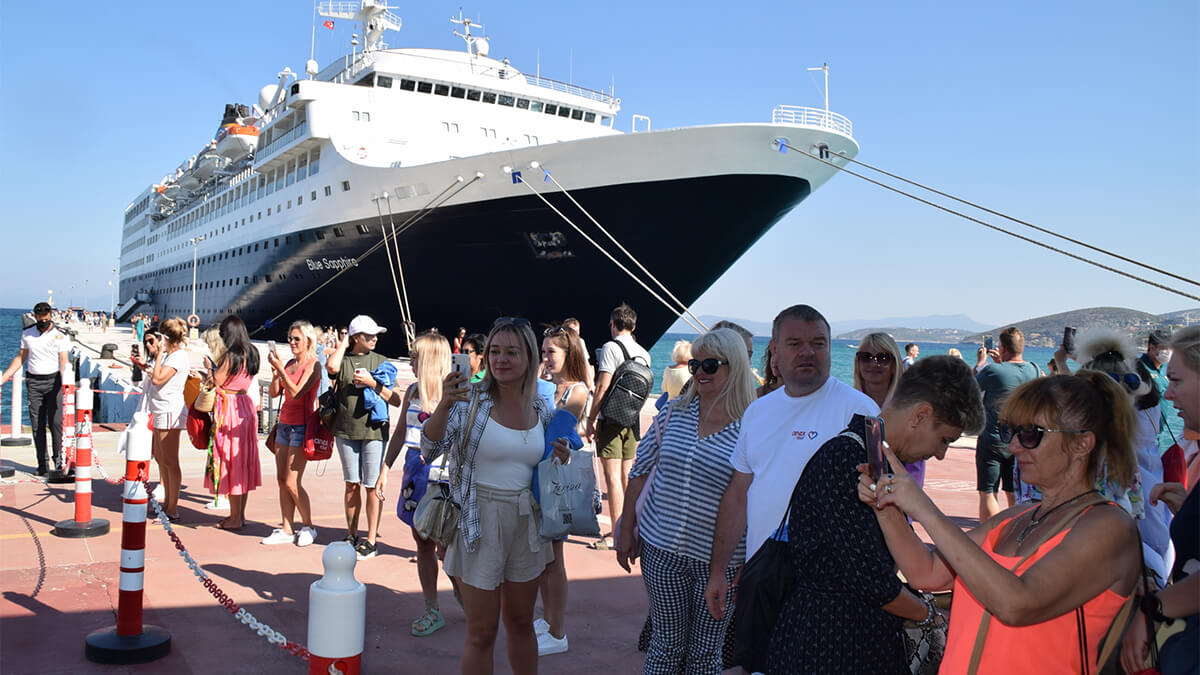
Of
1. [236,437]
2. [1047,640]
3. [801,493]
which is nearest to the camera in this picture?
[1047,640]

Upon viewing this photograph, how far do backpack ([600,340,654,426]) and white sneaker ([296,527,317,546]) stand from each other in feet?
7.47

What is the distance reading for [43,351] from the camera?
7535 millimetres

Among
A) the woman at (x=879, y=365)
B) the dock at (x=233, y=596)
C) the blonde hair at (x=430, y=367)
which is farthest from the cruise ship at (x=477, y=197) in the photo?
the woman at (x=879, y=365)

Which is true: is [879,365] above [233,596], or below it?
above

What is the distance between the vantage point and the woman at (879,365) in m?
3.64

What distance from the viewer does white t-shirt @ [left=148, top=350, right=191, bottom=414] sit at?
249 inches

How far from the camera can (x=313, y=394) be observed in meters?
5.68

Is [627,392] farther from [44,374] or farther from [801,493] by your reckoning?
[44,374]

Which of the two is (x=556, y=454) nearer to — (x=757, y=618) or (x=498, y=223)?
(x=757, y=618)

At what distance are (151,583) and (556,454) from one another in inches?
121

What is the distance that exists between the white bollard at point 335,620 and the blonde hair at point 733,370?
5.09ft

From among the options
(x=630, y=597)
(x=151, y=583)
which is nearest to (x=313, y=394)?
(x=151, y=583)

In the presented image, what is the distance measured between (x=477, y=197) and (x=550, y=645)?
49.6 feet

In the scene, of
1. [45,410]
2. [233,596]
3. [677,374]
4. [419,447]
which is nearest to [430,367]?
[419,447]
